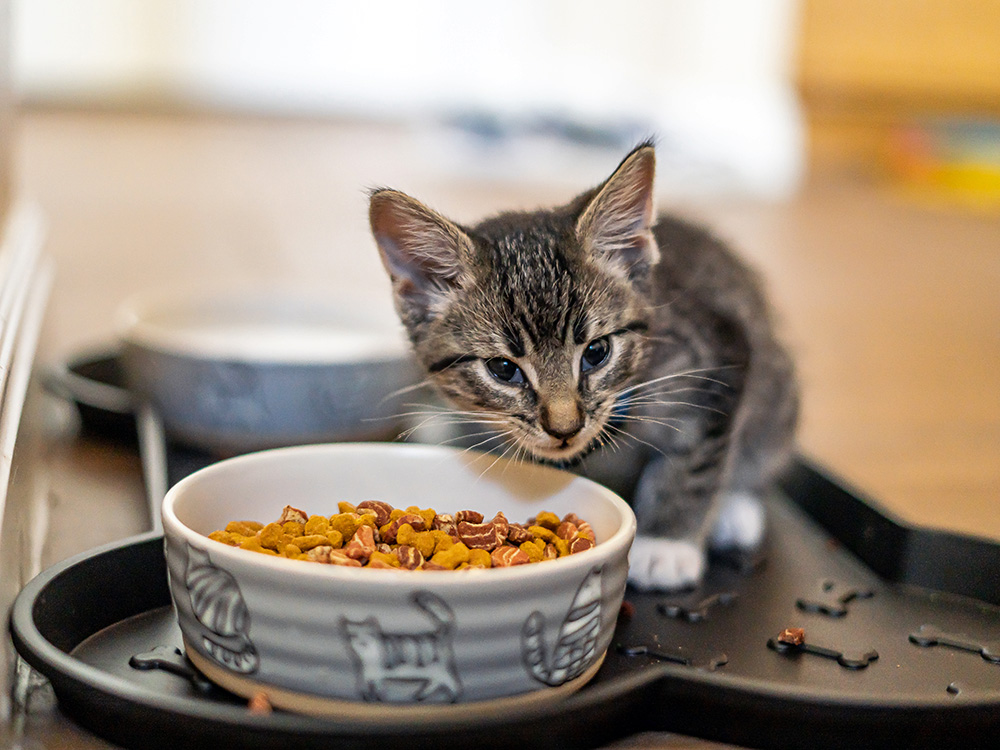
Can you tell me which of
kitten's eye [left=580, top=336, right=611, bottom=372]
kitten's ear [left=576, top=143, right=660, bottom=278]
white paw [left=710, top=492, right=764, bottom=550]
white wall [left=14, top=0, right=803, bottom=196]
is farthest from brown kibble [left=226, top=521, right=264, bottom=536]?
white wall [left=14, top=0, right=803, bottom=196]

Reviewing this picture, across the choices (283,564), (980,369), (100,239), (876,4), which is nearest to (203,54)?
(100,239)

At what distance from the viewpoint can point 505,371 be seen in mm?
1272

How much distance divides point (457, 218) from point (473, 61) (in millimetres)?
2556

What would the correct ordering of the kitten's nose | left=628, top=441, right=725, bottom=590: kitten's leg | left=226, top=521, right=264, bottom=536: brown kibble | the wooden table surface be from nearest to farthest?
1. left=226, top=521, right=264, bottom=536: brown kibble
2. the kitten's nose
3. left=628, top=441, right=725, bottom=590: kitten's leg
4. the wooden table surface

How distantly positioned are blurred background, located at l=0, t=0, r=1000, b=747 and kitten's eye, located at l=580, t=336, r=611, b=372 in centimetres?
91

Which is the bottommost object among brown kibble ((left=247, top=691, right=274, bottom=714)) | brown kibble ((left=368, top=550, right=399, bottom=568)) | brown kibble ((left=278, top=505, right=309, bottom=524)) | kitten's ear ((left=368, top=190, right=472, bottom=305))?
brown kibble ((left=247, top=691, right=274, bottom=714))

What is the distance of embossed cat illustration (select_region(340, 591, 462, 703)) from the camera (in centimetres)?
87

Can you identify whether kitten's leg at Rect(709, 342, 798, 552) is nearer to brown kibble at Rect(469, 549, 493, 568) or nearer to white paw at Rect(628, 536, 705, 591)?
white paw at Rect(628, 536, 705, 591)

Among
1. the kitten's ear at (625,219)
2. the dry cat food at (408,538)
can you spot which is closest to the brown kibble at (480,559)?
the dry cat food at (408,538)

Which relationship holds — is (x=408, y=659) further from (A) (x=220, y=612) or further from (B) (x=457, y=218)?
(B) (x=457, y=218)

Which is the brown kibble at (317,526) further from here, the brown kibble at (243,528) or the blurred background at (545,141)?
the blurred background at (545,141)

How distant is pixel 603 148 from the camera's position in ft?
15.3

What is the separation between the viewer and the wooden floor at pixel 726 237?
200cm

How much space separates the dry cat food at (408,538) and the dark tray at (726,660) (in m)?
0.13
